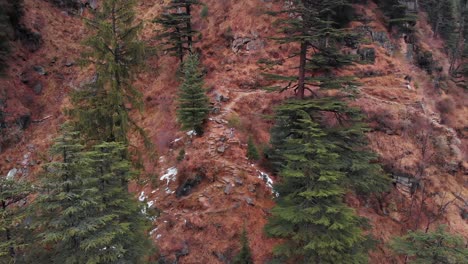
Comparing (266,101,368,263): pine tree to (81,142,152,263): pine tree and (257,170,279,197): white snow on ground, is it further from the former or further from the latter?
(257,170,279,197): white snow on ground

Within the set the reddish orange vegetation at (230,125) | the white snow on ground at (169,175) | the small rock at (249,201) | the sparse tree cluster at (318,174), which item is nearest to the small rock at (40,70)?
the reddish orange vegetation at (230,125)

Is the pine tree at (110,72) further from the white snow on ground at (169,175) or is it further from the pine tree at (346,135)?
the pine tree at (346,135)

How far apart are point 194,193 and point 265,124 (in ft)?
27.3

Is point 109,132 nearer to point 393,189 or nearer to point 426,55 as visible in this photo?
point 393,189

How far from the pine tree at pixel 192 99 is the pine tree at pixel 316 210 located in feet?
29.2

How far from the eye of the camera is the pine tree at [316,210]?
10.7 metres

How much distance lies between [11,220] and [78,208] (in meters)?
1.78

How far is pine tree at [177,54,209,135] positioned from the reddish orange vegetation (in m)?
1.51

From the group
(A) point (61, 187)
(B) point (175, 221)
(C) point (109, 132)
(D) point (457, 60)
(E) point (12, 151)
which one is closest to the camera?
(A) point (61, 187)

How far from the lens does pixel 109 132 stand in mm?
12914

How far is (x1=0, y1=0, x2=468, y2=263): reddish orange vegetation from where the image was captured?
54.9 ft

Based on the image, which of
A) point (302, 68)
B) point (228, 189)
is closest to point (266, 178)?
point (228, 189)

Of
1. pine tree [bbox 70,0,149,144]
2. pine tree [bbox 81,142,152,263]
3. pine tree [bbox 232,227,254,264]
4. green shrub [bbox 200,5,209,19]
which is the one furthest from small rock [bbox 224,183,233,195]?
green shrub [bbox 200,5,209,19]

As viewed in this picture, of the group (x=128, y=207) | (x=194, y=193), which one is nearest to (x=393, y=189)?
(x=194, y=193)
